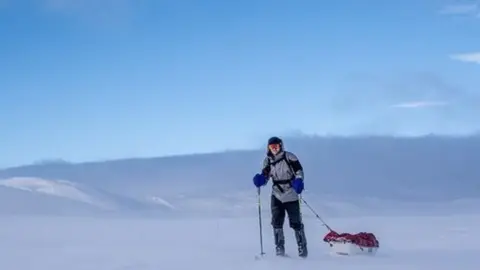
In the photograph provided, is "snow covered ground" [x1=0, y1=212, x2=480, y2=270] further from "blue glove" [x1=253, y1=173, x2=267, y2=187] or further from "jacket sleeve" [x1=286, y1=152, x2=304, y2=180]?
"jacket sleeve" [x1=286, y1=152, x2=304, y2=180]

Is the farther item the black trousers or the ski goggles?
A: the black trousers

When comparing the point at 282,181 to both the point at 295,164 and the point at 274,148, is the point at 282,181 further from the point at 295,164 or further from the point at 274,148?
the point at 274,148

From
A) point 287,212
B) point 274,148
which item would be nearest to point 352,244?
point 287,212

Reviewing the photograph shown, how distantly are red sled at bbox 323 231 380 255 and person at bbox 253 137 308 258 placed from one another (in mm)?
629

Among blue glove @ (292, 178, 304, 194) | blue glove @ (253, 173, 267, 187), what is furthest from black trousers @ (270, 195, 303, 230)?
blue glove @ (292, 178, 304, 194)

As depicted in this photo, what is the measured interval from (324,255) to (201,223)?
974 cm

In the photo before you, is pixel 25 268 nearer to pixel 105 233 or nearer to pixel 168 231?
Answer: pixel 105 233

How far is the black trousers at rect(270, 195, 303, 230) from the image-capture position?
10406mm

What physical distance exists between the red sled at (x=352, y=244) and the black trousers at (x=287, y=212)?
0.72 meters

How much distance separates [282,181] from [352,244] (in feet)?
4.92

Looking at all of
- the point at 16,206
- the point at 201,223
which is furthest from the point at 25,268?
the point at 16,206

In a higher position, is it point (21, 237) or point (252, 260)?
point (21, 237)

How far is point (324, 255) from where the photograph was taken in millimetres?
10969

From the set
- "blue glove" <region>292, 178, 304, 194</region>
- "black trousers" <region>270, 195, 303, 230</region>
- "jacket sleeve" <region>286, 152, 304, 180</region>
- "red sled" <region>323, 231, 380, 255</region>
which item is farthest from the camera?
"red sled" <region>323, 231, 380, 255</region>
